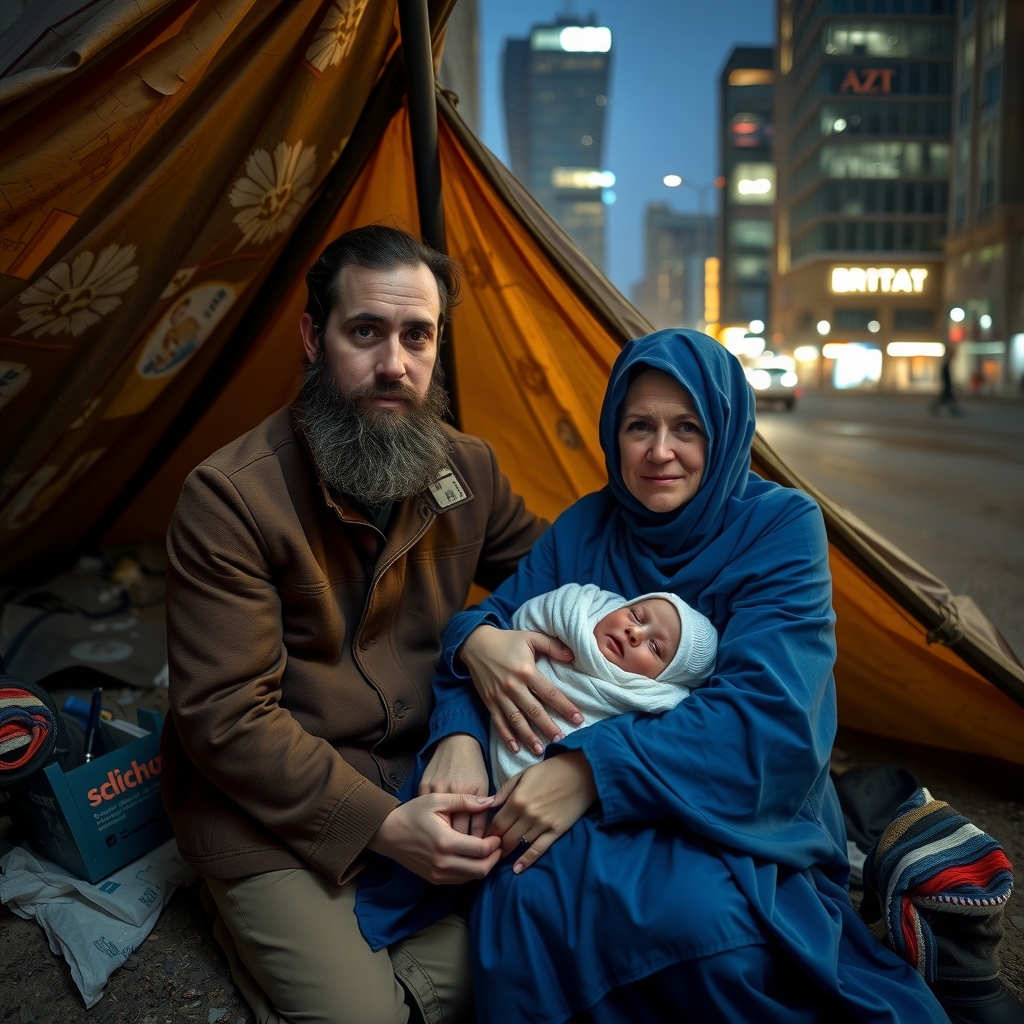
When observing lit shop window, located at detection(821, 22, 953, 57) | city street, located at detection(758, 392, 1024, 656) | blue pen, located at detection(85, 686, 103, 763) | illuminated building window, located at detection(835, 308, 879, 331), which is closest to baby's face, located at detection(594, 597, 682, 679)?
blue pen, located at detection(85, 686, 103, 763)

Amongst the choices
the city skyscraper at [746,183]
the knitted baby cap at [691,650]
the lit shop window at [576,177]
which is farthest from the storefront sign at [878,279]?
the lit shop window at [576,177]

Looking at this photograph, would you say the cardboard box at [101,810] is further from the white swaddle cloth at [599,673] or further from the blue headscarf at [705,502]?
the blue headscarf at [705,502]

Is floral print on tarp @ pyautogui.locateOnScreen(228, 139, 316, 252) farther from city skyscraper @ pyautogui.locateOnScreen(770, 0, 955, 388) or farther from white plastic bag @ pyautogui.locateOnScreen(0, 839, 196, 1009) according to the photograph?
city skyscraper @ pyautogui.locateOnScreen(770, 0, 955, 388)

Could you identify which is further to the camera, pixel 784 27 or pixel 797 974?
pixel 784 27

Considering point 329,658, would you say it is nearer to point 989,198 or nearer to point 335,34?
point 335,34

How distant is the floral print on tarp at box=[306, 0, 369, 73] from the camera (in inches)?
100

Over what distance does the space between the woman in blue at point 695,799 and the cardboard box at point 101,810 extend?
3.50 feet

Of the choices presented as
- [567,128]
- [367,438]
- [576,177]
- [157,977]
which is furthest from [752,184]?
[157,977]

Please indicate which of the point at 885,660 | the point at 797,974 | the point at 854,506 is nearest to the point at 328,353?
the point at 797,974

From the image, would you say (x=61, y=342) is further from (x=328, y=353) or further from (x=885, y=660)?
(x=885, y=660)

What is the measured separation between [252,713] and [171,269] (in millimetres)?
1791

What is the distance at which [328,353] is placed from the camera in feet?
7.27

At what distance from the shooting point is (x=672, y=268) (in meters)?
129

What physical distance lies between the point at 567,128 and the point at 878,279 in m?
95.3
